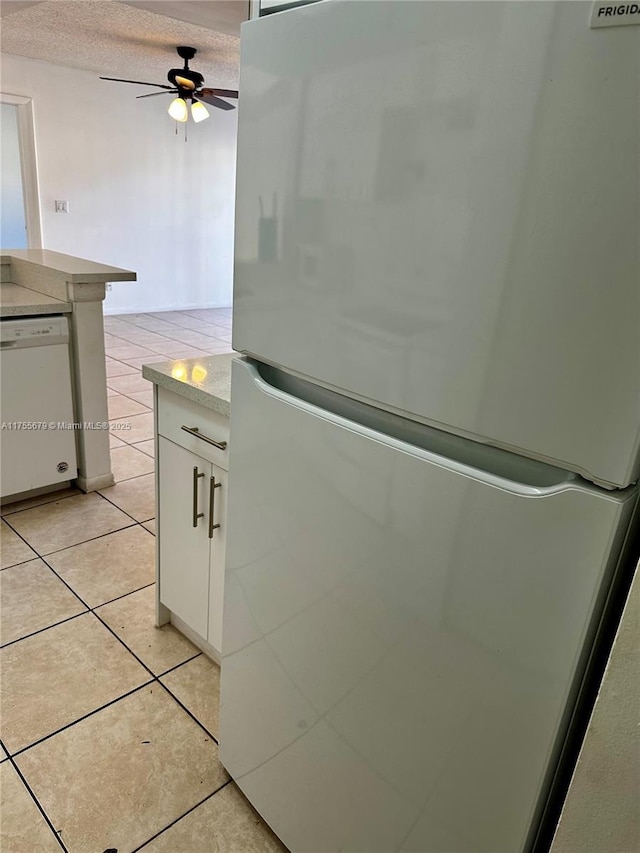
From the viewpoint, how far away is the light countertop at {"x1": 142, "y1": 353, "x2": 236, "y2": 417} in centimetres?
144

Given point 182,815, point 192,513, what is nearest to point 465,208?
point 192,513

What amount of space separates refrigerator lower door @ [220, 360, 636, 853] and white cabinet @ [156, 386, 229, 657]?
13.5 inches

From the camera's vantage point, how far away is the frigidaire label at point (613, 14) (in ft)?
1.78

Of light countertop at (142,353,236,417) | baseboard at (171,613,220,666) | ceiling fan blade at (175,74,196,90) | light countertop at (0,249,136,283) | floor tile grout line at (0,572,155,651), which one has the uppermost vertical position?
ceiling fan blade at (175,74,196,90)

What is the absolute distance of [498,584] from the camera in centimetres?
76

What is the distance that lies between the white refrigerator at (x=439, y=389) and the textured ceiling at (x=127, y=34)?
9.90ft

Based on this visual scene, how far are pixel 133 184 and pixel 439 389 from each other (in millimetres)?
6805

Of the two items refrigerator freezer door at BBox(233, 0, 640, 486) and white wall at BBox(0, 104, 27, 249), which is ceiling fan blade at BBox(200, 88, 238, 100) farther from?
refrigerator freezer door at BBox(233, 0, 640, 486)

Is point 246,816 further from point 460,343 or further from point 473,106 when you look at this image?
point 473,106

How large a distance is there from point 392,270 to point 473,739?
656 mm

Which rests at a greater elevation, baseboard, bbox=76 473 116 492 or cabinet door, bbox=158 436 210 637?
cabinet door, bbox=158 436 210 637

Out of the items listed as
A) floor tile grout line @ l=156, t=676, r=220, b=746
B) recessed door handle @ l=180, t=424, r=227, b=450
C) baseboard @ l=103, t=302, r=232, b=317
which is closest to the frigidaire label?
recessed door handle @ l=180, t=424, r=227, b=450

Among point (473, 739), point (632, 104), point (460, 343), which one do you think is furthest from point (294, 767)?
point (632, 104)

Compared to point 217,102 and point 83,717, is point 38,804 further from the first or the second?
point 217,102
